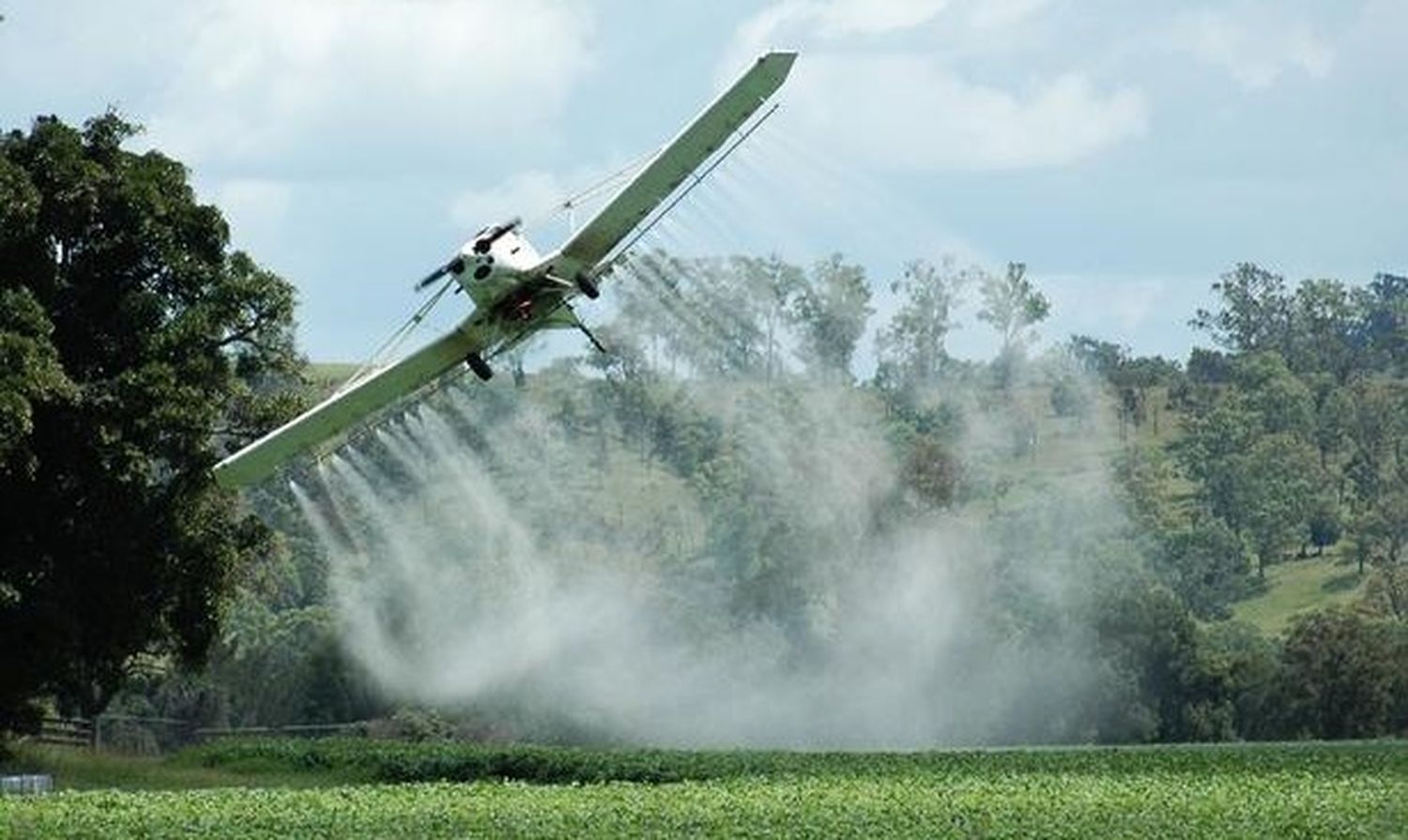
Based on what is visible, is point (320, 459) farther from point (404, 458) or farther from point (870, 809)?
point (870, 809)

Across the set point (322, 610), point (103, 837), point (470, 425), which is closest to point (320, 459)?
point (103, 837)

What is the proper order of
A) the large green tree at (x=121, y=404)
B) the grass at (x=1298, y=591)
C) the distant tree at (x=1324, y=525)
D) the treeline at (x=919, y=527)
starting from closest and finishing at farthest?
the large green tree at (x=121, y=404), the treeline at (x=919, y=527), the grass at (x=1298, y=591), the distant tree at (x=1324, y=525)

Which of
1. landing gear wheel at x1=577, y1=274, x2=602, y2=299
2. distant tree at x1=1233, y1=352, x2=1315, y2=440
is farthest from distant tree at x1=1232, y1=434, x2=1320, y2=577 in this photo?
landing gear wheel at x1=577, y1=274, x2=602, y2=299

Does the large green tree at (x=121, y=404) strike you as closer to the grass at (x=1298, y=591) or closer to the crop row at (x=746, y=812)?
the crop row at (x=746, y=812)

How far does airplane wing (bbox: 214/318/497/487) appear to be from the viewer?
53.6 m

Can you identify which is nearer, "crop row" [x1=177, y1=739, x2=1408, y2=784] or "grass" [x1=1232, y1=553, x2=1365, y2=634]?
"crop row" [x1=177, y1=739, x2=1408, y2=784]

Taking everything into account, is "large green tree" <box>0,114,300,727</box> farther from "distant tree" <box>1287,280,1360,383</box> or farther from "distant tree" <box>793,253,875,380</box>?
"distant tree" <box>1287,280,1360,383</box>

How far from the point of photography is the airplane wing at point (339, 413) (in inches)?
2111

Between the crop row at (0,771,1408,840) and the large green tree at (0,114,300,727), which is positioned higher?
the large green tree at (0,114,300,727)

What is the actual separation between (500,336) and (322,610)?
6248 centimetres

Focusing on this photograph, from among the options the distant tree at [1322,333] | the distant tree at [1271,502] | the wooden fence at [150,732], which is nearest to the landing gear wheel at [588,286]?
the wooden fence at [150,732]

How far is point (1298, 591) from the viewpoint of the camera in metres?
139

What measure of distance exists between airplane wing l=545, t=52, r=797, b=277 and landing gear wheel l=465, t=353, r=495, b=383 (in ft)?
11.0

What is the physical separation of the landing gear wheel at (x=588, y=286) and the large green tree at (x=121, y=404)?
11.2m
